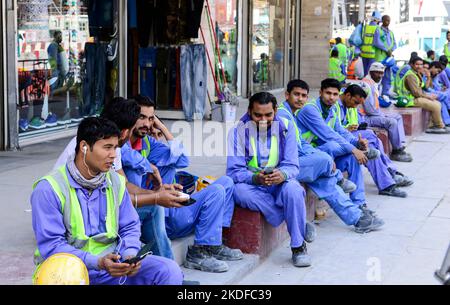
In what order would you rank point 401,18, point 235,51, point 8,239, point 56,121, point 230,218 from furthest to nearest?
point 401,18, point 235,51, point 56,121, point 230,218, point 8,239

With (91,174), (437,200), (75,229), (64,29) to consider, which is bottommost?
(437,200)

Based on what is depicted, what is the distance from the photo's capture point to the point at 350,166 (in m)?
8.08

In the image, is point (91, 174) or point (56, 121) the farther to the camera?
point (56, 121)

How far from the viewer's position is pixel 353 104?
8695mm

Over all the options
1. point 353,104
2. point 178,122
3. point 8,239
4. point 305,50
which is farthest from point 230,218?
point 305,50

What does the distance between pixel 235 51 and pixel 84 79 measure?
16.8ft

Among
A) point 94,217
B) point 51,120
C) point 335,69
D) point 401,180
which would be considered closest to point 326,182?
point 401,180

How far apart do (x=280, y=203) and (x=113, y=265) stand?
245 cm

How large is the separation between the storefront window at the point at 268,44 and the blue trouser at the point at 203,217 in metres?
11.0

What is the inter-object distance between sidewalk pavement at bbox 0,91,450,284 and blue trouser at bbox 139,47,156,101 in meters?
3.07

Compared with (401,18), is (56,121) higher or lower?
lower

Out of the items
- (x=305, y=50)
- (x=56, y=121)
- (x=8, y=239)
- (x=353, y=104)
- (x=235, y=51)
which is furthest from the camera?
(x=305, y=50)

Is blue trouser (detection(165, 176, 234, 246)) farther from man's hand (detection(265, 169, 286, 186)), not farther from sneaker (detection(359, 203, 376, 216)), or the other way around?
sneaker (detection(359, 203, 376, 216))
